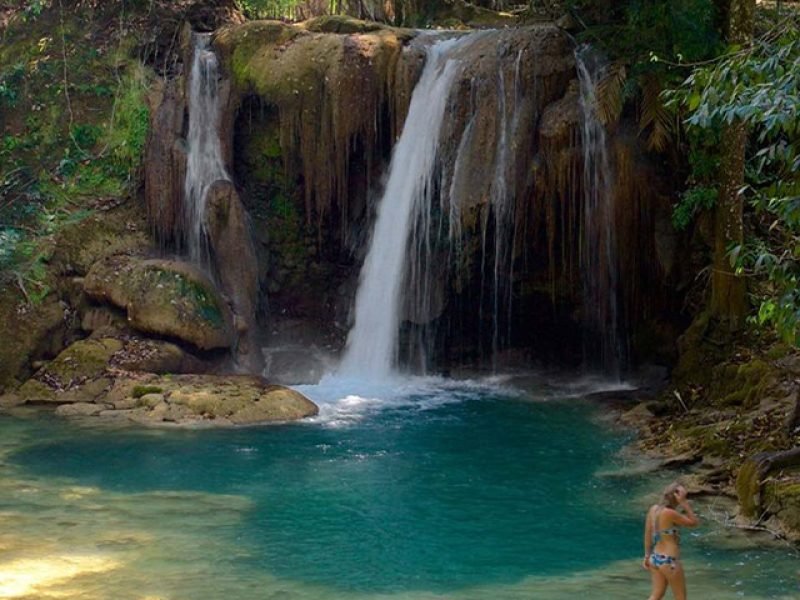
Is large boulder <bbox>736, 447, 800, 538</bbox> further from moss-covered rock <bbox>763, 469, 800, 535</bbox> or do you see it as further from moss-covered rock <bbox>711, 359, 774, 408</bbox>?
moss-covered rock <bbox>711, 359, 774, 408</bbox>

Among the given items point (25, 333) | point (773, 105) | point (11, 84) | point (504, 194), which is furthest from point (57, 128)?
point (773, 105)

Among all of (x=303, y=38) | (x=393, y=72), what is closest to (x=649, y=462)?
(x=393, y=72)

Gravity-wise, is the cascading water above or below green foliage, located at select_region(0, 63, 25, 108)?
below

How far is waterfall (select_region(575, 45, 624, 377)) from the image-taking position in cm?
1755

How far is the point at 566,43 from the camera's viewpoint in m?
18.4

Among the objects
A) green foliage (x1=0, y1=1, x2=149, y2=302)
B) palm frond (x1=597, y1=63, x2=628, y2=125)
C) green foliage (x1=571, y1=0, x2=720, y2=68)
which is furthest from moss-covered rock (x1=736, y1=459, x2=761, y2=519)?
green foliage (x1=0, y1=1, x2=149, y2=302)

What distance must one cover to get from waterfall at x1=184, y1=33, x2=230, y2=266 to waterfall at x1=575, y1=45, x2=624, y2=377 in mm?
6911

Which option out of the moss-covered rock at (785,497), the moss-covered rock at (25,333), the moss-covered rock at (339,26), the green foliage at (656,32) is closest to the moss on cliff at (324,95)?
the moss-covered rock at (339,26)

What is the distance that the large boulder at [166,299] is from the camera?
1802cm

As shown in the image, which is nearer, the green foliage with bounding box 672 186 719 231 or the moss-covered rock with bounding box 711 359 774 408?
the moss-covered rock with bounding box 711 359 774 408

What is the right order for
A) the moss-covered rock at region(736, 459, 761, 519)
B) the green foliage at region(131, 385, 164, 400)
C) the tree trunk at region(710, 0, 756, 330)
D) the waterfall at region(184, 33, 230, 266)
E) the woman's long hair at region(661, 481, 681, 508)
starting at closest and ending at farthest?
the woman's long hair at region(661, 481, 681, 508)
the moss-covered rock at region(736, 459, 761, 519)
the tree trunk at region(710, 0, 756, 330)
the green foliage at region(131, 385, 164, 400)
the waterfall at region(184, 33, 230, 266)

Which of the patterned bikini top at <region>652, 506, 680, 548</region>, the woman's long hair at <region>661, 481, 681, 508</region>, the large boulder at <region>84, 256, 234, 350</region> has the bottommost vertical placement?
the patterned bikini top at <region>652, 506, 680, 548</region>

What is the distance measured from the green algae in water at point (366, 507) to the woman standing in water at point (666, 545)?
4.11 ft

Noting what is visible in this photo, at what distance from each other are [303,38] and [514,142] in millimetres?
5128
